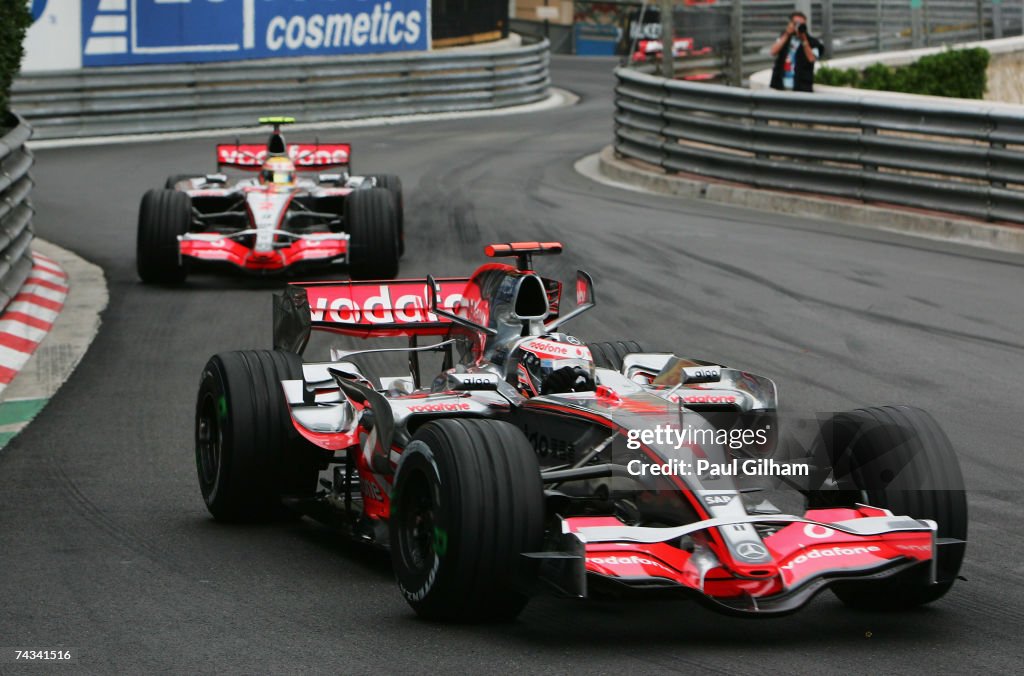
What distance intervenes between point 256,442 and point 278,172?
8.94 meters

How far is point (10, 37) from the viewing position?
1441 centimetres

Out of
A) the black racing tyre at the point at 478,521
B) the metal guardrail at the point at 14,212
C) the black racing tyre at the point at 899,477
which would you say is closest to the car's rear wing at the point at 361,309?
the black racing tyre at the point at 478,521

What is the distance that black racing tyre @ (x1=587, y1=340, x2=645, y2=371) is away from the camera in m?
8.08

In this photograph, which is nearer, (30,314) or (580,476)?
(580,476)

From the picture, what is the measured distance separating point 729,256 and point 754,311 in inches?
109

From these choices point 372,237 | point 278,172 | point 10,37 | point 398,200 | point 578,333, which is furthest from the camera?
point 398,200

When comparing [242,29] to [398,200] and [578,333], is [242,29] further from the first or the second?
[578,333]

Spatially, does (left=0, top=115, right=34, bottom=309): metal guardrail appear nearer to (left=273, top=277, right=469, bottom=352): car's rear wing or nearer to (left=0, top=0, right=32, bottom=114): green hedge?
(left=0, top=0, right=32, bottom=114): green hedge

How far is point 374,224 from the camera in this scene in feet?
50.8

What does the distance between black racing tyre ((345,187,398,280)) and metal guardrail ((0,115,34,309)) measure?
2.91 m

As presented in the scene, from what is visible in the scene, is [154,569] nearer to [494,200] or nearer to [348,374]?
[348,374]

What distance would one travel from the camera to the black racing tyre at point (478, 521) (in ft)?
19.2

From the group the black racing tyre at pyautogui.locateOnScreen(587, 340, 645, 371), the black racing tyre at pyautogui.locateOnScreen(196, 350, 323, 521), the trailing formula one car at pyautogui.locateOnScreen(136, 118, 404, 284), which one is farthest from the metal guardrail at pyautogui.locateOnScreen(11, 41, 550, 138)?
the black racing tyre at pyautogui.locateOnScreen(587, 340, 645, 371)

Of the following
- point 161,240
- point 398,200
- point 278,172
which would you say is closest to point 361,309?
point 161,240
